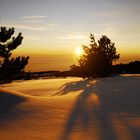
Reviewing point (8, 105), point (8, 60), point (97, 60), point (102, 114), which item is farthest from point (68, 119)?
point (97, 60)

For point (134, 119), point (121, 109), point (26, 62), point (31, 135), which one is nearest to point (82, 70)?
point (26, 62)

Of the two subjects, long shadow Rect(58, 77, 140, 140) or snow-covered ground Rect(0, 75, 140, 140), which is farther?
long shadow Rect(58, 77, 140, 140)

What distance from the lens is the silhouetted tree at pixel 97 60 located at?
1136 inches

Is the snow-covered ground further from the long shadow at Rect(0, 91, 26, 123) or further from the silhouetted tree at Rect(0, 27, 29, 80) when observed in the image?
the silhouetted tree at Rect(0, 27, 29, 80)

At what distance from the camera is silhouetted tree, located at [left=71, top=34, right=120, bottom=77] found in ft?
94.6

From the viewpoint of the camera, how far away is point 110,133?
265 inches

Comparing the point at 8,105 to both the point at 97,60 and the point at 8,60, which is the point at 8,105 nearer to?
the point at 8,60

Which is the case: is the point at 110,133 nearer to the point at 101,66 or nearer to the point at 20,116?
the point at 20,116

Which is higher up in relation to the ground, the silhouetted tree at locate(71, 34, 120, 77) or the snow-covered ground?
the silhouetted tree at locate(71, 34, 120, 77)

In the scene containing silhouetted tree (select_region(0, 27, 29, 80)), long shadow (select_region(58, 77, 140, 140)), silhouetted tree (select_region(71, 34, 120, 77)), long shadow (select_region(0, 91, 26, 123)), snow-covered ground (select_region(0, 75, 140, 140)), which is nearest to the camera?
snow-covered ground (select_region(0, 75, 140, 140))

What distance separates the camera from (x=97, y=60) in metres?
28.9

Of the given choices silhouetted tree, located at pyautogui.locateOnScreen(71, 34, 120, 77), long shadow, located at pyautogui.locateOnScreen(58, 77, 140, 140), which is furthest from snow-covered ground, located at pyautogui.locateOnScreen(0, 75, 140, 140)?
silhouetted tree, located at pyautogui.locateOnScreen(71, 34, 120, 77)

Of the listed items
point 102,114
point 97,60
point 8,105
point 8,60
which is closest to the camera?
point 102,114

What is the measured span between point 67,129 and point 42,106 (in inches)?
124
